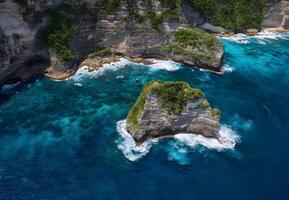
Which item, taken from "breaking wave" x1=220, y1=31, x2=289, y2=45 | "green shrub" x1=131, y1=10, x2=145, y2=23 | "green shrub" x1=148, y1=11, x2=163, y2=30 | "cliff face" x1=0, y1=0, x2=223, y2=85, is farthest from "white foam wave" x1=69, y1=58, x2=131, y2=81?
"breaking wave" x1=220, y1=31, x2=289, y2=45

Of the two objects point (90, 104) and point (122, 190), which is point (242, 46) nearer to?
point (90, 104)

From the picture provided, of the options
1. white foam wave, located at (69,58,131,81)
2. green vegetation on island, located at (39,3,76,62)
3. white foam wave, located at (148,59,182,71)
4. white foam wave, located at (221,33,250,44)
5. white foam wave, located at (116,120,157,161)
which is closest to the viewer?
white foam wave, located at (116,120,157,161)

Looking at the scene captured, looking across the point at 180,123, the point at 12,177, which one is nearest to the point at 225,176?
the point at 180,123

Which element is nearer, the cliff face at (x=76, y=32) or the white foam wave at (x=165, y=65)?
the cliff face at (x=76, y=32)

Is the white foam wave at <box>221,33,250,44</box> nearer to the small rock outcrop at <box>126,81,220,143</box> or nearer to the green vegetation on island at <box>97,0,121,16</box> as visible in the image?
the green vegetation on island at <box>97,0,121,16</box>

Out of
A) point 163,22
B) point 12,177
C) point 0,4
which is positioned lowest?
point 12,177

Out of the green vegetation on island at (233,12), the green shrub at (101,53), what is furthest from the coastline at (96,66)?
the green vegetation on island at (233,12)

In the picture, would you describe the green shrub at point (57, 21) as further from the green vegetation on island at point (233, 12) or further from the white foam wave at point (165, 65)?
the green vegetation on island at point (233, 12)
